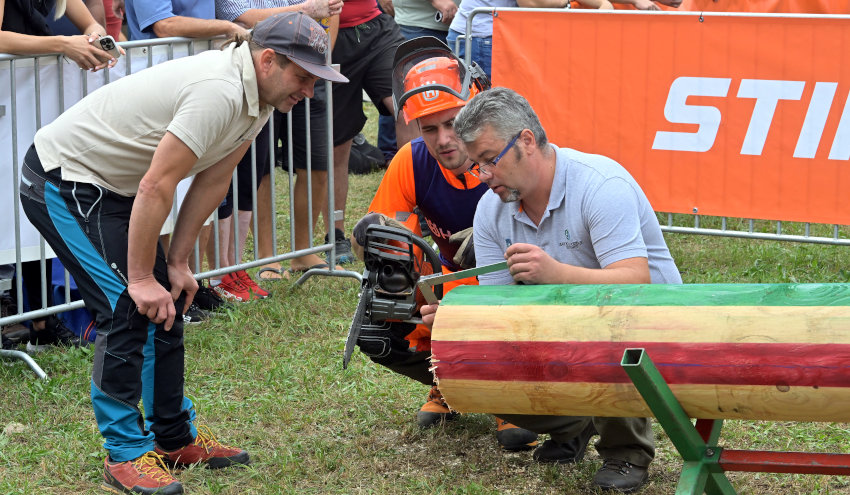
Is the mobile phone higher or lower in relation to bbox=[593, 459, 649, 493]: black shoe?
higher

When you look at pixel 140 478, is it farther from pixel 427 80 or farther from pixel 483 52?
pixel 483 52

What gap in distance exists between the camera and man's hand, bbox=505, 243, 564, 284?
324 cm

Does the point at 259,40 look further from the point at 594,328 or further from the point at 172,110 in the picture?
the point at 594,328

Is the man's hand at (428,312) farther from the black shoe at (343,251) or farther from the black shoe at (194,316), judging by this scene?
the black shoe at (343,251)

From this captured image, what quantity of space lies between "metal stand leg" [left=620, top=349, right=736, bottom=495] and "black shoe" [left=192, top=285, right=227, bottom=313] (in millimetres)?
3360

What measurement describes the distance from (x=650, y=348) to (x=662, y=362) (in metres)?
0.05

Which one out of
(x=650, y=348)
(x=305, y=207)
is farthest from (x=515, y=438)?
(x=305, y=207)

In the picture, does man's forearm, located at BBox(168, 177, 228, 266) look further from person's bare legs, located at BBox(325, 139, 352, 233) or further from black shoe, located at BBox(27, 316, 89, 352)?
person's bare legs, located at BBox(325, 139, 352, 233)

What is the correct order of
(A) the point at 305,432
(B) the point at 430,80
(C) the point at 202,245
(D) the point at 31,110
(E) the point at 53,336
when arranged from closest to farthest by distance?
(B) the point at 430,80 < (A) the point at 305,432 < (D) the point at 31,110 < (E) the point at 53,336 < (C) the point at 202,245

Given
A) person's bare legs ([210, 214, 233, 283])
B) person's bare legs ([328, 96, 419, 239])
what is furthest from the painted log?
person's bare legs ([328, 96, 419, 239])

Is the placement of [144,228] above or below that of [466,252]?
above

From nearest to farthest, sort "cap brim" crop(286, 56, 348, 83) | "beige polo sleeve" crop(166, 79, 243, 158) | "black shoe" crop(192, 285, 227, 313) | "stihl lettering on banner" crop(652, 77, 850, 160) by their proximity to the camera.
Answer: "beige polo sleeve" crop(166, 79, 243, 158) → "cap brim" crop(286, 56, 348, 83) → "black shoe" crop(192, 285, 227, 313) → "stihl lettering on banner" crop(652, 77, 850, 160)

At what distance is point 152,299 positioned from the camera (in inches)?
138

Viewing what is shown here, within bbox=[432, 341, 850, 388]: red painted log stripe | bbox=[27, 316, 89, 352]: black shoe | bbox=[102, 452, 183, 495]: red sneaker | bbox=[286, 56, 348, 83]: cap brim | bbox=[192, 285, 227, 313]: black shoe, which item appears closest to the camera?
bbox=[432, 341, 850, 388]: red painted log stripe
